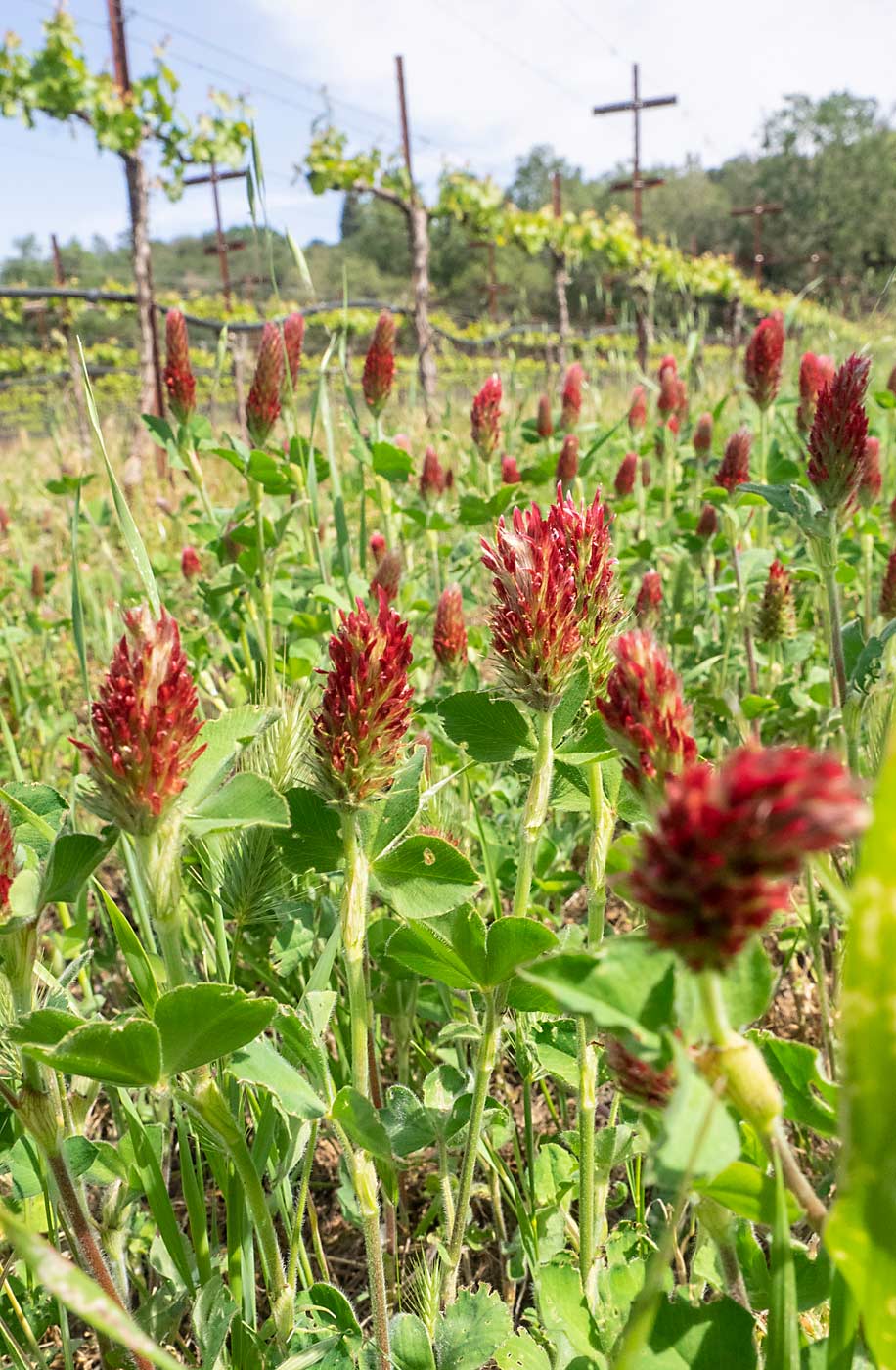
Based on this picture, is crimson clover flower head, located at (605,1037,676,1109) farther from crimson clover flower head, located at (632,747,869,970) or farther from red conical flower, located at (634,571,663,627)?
red conical flower, located at (634,571,663,627)

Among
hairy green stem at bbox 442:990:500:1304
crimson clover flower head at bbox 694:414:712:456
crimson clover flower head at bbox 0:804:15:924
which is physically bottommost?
hairy green stem at bbox 442:990:500:1304

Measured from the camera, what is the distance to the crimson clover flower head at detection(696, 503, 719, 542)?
3.09 m

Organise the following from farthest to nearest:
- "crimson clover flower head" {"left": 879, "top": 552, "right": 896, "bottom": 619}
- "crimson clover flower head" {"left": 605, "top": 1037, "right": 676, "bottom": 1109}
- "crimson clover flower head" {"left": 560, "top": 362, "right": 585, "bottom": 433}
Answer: "crimson clover flower head" {"left": 560, "top": 362, "right": 585, "bottom": 433} < "crimson clover flower head" {"left": 879, "top": 552, "right": 896, "bottom": 619} < "crimson clover flower head" {"left": 605, "top": 1037, "right": 676, "bottom": 1109}

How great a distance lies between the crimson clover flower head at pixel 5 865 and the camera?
0.86 metres

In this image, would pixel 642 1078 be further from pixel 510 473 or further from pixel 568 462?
pixel 510 473

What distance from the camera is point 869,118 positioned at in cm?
5838

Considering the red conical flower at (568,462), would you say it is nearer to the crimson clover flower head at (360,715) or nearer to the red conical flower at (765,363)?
the red conical flower at (765,363)

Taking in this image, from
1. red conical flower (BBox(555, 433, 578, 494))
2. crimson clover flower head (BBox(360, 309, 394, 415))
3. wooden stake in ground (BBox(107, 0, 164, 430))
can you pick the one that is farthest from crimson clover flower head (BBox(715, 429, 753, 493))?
wooden stake in ground (BBox(107, 0, 164, 430))

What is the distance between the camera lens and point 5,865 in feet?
2.94

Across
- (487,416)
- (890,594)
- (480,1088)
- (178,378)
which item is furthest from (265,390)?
(480,1088)

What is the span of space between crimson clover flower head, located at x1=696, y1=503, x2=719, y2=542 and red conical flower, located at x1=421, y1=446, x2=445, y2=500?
0.89 metres

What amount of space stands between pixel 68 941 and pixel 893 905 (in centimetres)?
171

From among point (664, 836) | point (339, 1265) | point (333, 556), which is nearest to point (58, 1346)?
point (339, 1265)

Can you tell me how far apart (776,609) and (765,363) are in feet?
2.58
